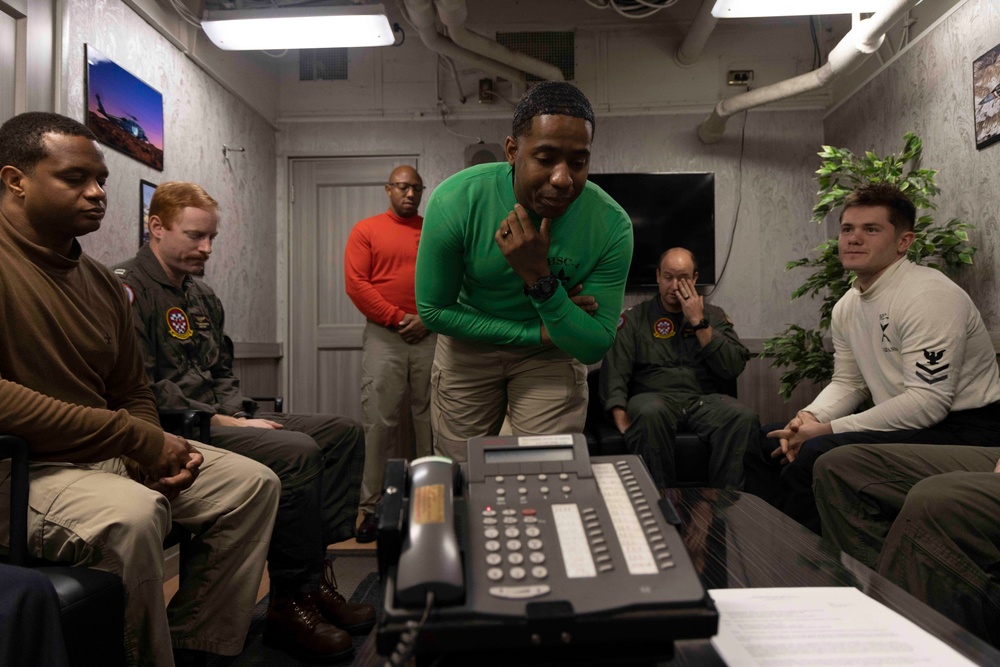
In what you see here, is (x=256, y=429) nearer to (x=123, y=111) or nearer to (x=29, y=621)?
(x=29, y=621)

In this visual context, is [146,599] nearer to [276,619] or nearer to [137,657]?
[137,657]

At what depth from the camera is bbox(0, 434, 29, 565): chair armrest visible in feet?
3.89

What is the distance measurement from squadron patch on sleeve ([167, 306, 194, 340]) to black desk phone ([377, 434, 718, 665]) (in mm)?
1701

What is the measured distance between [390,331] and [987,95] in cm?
279

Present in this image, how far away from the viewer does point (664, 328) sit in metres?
3.43

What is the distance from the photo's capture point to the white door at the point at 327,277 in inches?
185

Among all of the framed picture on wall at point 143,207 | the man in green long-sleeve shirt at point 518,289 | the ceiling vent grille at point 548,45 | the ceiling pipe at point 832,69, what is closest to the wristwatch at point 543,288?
the man in green long-sleeve shirt at point 518,289

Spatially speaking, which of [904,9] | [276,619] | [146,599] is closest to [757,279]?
[904,9]

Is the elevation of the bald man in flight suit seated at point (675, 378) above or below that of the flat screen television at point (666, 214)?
below

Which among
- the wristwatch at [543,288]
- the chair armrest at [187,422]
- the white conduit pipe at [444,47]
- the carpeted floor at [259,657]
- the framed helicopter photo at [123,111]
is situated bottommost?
the carpeted floor at [259,657]

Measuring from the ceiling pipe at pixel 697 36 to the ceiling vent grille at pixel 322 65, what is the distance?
7.27 ft

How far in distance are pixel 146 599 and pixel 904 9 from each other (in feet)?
11.1

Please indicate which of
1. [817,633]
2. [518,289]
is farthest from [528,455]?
[518,289]

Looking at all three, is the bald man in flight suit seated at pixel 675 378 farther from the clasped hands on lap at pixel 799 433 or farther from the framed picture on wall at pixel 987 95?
the framed picture on wall at pixel 987 95
